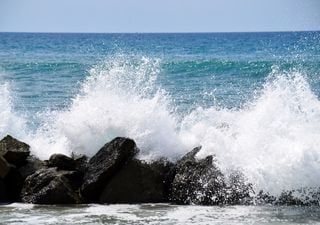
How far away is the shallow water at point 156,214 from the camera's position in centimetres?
661

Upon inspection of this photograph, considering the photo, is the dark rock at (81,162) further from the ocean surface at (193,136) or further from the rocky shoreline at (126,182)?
the ocean surface at (193,136)

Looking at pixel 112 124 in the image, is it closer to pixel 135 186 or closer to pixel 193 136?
pixel 193 136

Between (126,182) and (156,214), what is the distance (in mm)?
889

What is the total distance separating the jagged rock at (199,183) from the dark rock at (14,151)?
1971 millimetres

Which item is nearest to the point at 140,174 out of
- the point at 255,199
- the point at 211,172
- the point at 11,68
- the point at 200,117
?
the point at 211,172

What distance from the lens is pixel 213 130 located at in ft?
28.5

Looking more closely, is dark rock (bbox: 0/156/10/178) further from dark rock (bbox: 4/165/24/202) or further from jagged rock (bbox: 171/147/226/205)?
jagged rock (bbox: 171/147/226/205)

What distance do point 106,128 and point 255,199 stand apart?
8.67ft

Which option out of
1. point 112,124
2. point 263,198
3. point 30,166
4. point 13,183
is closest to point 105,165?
point 30,166

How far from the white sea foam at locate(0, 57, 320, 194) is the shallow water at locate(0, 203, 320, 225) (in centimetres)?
67

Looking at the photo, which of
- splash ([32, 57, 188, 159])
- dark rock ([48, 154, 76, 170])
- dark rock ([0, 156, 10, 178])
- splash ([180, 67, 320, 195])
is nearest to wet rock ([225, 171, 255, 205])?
splash ([180, 67, 320, 195])

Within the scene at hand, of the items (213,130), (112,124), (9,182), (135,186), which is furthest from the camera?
(112,124)

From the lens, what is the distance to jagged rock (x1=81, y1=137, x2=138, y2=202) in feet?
25.4

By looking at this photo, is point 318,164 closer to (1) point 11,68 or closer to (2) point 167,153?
(2) point 167,153
